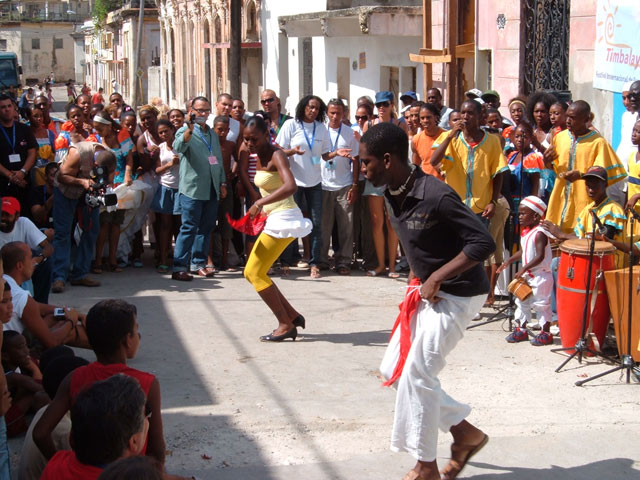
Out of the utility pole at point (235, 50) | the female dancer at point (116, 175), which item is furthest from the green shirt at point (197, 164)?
the utility pole at point (235, 50)

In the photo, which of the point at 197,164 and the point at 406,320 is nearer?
the point at 406,320

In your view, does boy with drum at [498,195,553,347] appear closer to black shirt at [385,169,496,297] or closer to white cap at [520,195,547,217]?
Answer: white cap at [520,195,547,217]

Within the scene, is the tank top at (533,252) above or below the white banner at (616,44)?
below

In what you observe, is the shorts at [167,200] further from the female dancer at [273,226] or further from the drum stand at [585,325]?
the drum stand at [585,325]

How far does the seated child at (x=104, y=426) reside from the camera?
10.8ft

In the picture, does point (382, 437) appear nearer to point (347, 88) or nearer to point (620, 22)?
point (620, 22)

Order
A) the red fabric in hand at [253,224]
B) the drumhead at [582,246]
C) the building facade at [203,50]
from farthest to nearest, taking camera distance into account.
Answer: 1. the building facade at [203,50]
2. the red fabric in hand at [253,224]
3. the drumhead at [582,246]

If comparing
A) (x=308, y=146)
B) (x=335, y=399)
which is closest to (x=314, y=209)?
(x=308, y=146)

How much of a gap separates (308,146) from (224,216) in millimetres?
1383

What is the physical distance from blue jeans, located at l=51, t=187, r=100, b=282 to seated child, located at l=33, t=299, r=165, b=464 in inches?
208

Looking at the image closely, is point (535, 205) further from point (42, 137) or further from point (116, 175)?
point (42, 137)

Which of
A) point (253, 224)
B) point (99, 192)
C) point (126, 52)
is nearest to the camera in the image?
point (253, 224)

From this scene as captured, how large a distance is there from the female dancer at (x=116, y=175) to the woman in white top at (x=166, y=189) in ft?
1.19

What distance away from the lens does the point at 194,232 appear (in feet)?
33.8
